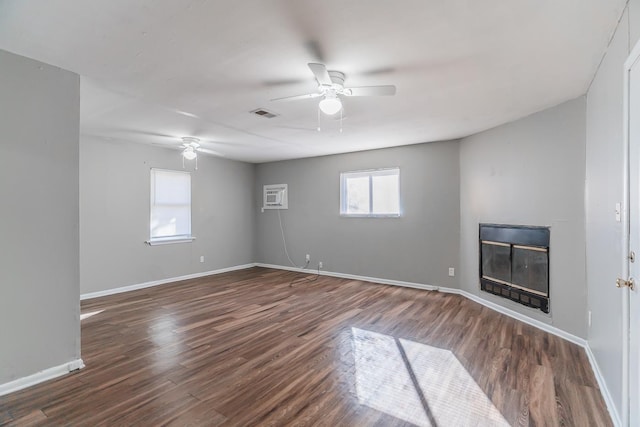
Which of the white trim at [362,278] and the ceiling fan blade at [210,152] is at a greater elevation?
the ceiling fan blade at [210,152]

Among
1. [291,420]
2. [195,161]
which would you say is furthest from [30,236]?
[195,161]

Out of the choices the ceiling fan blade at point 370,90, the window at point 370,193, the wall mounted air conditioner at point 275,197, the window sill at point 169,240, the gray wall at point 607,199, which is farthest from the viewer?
the wall mounted air conditioner at point 275,197

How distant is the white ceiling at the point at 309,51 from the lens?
171cm

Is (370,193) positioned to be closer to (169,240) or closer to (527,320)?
(527,320)

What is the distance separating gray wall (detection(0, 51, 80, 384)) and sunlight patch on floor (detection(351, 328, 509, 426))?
247cm

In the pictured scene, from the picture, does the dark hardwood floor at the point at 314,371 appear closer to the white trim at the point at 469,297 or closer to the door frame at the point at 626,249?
the white trim at the point at 469,297

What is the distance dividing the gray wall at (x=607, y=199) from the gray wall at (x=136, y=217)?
5.94m

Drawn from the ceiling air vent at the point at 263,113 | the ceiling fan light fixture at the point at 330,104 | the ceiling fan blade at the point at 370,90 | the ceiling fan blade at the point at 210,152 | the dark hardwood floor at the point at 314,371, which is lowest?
the dark hardwood floor at the point at 314,371

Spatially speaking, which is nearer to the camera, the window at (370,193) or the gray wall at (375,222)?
the gray wall at (375,222)

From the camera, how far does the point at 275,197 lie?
6914 mm

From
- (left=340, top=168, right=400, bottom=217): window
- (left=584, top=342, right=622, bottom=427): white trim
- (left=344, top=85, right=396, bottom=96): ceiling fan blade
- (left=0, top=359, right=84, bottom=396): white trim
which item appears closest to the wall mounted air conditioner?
(left=340, top=168, right=400, bottom=217): window

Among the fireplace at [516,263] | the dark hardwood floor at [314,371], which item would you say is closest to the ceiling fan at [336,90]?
the dark hardwood floor at [314,371]

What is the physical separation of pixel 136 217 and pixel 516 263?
5.79 m

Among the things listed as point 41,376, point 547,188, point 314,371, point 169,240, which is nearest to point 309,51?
point 314,371
